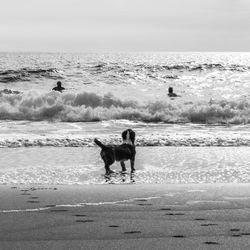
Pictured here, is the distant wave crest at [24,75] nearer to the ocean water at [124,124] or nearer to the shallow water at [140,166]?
the ocean water at [124,124]

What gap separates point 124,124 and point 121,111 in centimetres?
404

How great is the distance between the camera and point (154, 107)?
24484mm

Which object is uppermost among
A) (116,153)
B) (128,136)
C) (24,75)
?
(24,75)

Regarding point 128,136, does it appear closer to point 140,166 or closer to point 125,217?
point 140,166

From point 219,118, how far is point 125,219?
18028 millimetres

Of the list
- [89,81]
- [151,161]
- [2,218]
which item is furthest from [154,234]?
[89,81]

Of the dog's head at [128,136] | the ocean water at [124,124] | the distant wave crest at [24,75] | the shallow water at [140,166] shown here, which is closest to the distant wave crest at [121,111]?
the ocean water at [124,124]

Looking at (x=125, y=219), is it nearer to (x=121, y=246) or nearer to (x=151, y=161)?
(x=121, y=246)

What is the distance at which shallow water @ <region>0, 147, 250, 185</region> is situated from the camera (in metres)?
8.30

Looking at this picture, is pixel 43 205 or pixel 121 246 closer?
pixel 121 246

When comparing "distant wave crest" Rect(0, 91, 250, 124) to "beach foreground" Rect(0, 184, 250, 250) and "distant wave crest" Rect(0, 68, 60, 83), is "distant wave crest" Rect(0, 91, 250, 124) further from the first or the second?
"distant wave crest" Rect(0, 68, 60, 83)

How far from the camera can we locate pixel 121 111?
23.7 metres

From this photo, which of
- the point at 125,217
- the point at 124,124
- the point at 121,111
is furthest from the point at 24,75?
the point at 125,217

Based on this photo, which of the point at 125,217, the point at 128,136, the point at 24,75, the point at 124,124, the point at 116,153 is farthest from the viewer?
the point at 24,75
